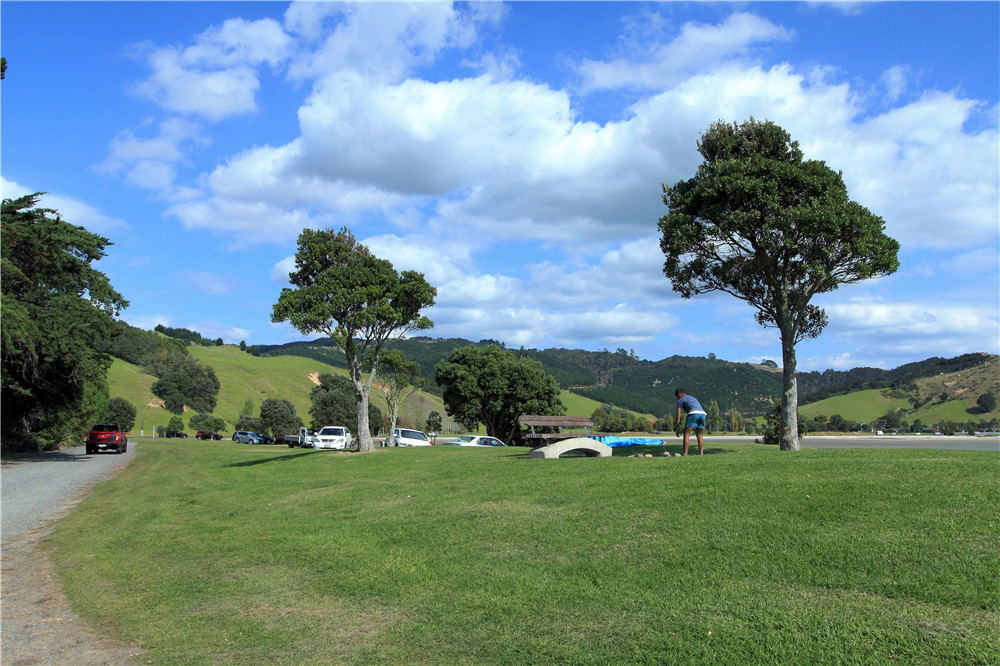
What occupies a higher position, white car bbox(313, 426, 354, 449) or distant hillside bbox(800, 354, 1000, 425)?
distant hillside bbox(800, 354, 1000, 425)

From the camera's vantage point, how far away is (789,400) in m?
19.1

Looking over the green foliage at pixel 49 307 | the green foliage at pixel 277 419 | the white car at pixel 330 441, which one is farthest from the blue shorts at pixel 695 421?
the green foliage at pixel 277 419

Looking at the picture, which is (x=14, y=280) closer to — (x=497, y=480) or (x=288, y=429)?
(x=497, y=480)

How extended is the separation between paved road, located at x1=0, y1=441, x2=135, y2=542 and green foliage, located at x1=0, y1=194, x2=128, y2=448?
3.82 metres

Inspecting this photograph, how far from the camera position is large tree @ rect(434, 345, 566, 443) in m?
53.6

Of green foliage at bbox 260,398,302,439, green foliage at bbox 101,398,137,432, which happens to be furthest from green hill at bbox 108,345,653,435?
green foliage at bbox 260,398,302,439

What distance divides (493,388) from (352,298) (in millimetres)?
26471

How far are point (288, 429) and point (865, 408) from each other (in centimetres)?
10421

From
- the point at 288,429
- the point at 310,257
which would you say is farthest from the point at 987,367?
the point at 310,257

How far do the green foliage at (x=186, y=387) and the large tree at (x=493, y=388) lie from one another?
83429 millimetres

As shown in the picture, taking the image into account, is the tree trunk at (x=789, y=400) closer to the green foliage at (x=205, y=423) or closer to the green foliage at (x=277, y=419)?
the green foliage at (x=277, y=419)

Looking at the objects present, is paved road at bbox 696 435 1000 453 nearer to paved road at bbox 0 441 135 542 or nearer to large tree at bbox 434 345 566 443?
large tree at bbox 434 345 566 443

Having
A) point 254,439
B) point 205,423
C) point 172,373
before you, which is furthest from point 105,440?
point 172,373

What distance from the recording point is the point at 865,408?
392 ft
